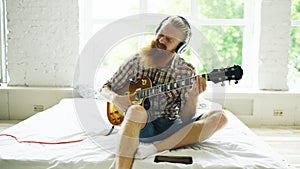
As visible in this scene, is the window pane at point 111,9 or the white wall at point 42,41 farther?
the window pane at point 111,9

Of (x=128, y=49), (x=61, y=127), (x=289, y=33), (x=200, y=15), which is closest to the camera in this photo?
(x=128, y=49)

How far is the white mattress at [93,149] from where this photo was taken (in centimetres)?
159

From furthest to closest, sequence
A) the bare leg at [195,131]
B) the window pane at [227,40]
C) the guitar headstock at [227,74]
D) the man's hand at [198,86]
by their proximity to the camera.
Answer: the window pane at [227,40] → the bare leg at [195,131] → the man's hand at [198,86] → the guitar headstock at [227,74]

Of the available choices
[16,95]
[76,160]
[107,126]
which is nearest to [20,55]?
[16,95]

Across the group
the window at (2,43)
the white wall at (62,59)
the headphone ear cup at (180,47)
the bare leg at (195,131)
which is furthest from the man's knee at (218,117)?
the window at (2,43)

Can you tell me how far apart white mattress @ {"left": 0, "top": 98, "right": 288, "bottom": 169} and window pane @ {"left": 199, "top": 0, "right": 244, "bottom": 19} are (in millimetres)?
1538

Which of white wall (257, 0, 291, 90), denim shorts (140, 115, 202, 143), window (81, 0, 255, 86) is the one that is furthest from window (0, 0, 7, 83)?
white wall (257, 0, 291, 90)

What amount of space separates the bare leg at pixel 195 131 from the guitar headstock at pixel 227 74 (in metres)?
0.27

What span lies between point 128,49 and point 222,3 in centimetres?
183

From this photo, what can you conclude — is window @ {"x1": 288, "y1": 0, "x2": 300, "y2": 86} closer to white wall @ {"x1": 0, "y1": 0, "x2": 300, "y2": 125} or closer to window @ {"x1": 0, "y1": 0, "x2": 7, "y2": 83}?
white wall @ {"x1": 0, "y1": 0, "x2": 300, "y2": 125}

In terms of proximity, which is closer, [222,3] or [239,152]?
[239,152]

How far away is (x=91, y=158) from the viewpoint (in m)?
1.63

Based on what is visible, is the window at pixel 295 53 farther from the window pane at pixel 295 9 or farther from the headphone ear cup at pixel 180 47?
the headphone ear cup at pixel 180 47

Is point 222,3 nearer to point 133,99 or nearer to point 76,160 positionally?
point 133,99
